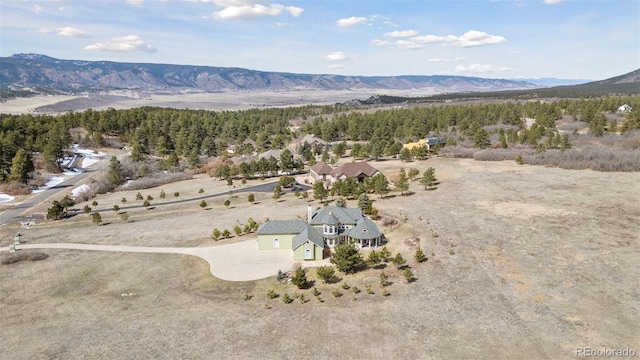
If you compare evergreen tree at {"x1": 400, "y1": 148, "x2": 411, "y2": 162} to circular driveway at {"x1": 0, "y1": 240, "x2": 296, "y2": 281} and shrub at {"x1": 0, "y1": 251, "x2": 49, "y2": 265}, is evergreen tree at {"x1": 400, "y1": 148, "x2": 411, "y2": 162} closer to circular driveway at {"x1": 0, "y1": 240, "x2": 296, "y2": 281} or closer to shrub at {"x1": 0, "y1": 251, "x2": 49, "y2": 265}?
circular driveway at {"x1": 0, "y1": 240, "x2": 296, "y2": 281}

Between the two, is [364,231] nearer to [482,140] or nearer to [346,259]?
[346,259]

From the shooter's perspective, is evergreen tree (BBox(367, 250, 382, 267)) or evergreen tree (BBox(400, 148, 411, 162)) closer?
evergreen tree (BBox(367, 250, 382, 267))

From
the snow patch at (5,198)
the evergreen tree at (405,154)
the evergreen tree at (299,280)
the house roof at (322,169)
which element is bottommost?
the snow patch at (5,198)

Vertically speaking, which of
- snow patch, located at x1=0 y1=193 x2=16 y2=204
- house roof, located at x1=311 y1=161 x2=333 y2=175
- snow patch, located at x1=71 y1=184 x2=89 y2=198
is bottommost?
snow patch, located at x1=0 y1=193 x2=16 y2=204

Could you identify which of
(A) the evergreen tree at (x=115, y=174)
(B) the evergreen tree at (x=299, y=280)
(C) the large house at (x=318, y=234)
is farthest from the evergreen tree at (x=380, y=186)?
(A) the evergreen tree at (x=115, y=174)

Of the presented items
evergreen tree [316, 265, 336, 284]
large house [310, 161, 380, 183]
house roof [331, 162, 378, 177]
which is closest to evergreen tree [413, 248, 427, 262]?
evergreen tree [316, 265, 336, 284]

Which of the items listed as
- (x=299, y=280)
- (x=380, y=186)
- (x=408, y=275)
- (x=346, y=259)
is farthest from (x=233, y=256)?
(x=380, y=186)

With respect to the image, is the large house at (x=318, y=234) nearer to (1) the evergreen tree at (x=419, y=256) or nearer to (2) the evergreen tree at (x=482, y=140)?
(1) the evergreen tree at (x=419, y=256)

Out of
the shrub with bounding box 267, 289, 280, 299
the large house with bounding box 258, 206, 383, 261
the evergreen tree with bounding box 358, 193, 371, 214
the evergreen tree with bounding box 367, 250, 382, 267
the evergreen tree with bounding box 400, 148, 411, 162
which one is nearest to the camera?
the shrub with bounding box 267, 289, 280, 299
